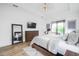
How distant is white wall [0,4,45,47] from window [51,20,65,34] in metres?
0.22

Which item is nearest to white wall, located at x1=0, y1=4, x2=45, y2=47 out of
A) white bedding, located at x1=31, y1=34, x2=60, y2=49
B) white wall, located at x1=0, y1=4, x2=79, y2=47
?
white wall, located at x1=0, y1=4, x2=79, y2=47

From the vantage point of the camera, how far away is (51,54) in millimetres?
1576

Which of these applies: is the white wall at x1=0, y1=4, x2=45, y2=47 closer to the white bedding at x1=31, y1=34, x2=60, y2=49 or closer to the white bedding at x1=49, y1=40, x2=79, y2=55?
the white bedding at x1=31, y1=34, x2=60, y2=49

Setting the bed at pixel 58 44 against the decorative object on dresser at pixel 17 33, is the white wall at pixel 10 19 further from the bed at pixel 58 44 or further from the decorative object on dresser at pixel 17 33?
the bed at pixel 58 44

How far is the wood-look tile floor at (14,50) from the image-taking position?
4.74 ft

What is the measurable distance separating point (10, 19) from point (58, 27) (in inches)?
34.4

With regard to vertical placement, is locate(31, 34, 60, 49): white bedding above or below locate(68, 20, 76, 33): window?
below

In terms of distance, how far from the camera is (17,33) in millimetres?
1568

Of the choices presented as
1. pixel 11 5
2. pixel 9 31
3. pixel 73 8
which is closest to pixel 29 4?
pixel 11 5

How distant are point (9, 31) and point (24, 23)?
0.31 m

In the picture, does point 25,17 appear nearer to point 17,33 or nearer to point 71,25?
point 17,33

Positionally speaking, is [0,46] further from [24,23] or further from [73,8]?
[73,8]

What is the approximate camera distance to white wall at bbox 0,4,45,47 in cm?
140

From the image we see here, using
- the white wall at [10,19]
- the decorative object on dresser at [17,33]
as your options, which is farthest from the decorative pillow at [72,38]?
the decorative object on dresser at [17,33]
